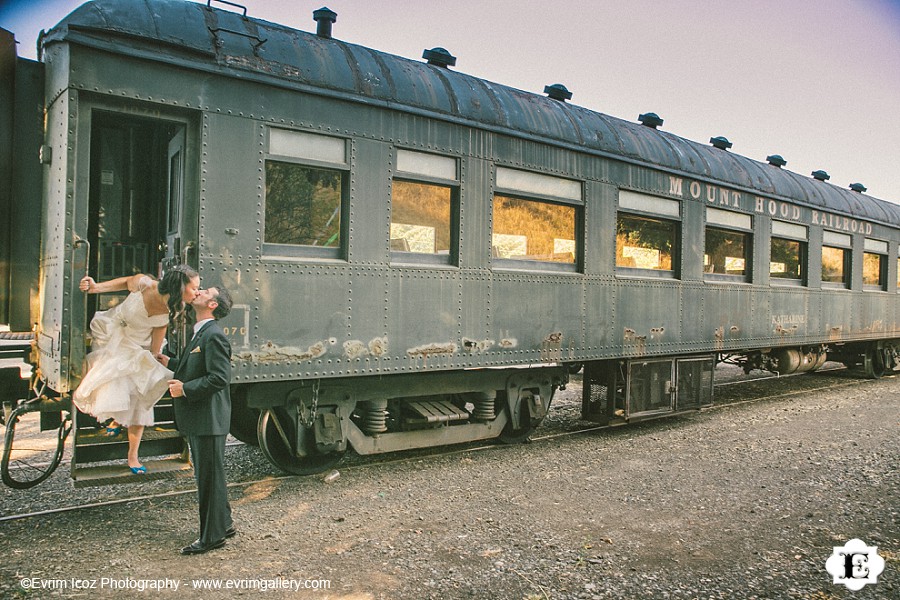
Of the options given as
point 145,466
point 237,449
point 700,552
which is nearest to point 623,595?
point 700,552

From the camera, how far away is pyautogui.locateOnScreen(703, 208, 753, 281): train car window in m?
8.53

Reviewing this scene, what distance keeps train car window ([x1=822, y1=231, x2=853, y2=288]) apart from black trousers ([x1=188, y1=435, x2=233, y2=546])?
10275 mm

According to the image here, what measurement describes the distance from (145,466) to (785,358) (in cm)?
958

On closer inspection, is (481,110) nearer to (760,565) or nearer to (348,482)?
(348,482)

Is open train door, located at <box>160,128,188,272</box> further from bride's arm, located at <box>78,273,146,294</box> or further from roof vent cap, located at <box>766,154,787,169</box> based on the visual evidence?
roof vent cap, located at <box>766,154,787,169</box>

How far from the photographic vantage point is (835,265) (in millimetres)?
11016

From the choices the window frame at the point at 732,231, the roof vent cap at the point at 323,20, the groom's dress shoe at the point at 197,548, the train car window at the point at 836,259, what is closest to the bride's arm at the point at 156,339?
the groom's dress shoe at the point at 197,548

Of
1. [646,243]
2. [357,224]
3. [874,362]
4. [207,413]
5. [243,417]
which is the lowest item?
[874,362]

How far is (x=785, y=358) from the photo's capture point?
1034cm

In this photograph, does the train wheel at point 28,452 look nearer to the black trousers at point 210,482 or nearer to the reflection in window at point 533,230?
the black trousers at point 210,482

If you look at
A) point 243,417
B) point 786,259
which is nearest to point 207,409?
point 243,417

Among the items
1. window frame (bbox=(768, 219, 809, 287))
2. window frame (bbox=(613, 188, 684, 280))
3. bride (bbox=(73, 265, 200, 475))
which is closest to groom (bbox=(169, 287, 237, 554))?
bride (bbox=(73, 265, 200, 475))

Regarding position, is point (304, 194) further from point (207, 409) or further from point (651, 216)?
point (651, 216)

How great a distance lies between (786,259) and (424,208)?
6.82 metres
